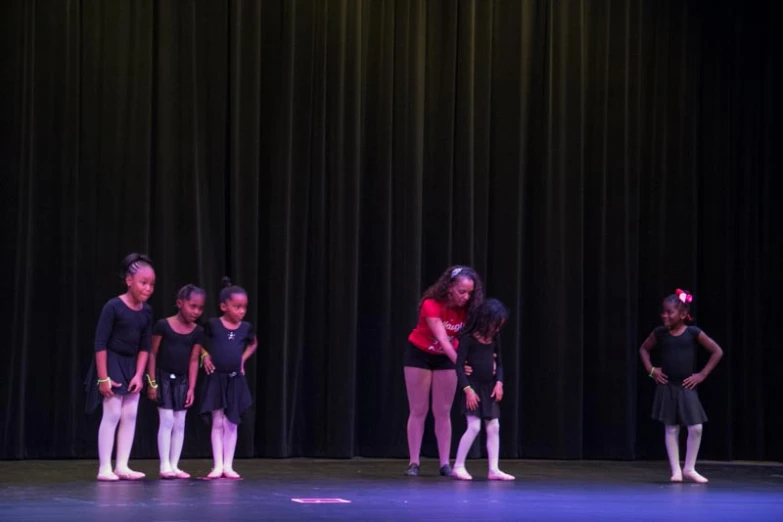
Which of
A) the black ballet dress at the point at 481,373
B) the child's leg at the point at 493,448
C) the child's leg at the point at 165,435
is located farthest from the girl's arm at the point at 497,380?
the child's leg at the point at 165,435

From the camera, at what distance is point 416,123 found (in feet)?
30.0

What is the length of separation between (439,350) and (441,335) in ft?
0.59

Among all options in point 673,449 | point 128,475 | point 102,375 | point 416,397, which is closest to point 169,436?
point 128,475

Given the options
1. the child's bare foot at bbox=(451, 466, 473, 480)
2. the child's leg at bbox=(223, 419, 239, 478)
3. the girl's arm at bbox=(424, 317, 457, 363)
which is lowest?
the child's bare foot at bbox=(451, 466, 473, 480)

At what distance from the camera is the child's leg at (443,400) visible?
24.8 ft

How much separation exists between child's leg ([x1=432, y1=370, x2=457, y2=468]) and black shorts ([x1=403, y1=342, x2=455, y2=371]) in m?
0.04

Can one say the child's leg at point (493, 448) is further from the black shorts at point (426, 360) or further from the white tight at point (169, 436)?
the white tight at point (169, 436)

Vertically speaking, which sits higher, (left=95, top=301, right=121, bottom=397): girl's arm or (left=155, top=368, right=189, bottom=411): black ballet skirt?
(left=95, top=301, right=121, bottom=397): girl's arm

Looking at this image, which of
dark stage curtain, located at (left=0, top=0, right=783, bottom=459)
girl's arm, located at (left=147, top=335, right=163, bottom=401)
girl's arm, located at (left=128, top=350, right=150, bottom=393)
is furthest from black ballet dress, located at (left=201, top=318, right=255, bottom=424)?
dark stage curtain, located at (left=0, top=0, right=783, bottom=459)

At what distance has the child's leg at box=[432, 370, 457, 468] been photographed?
24.8ft

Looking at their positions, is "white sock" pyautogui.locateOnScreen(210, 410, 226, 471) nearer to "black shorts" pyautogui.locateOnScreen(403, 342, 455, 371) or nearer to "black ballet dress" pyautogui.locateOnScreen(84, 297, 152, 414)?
"black ballet dress" pyautogui.locateOnScreen(84, 297, 152, 414)

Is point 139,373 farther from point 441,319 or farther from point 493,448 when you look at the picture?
point 493,448

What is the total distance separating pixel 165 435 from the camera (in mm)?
7125

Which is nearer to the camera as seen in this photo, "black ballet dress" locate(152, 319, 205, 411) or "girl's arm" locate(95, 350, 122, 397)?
"girl's arm" locate(95, 350, 122, 397)
